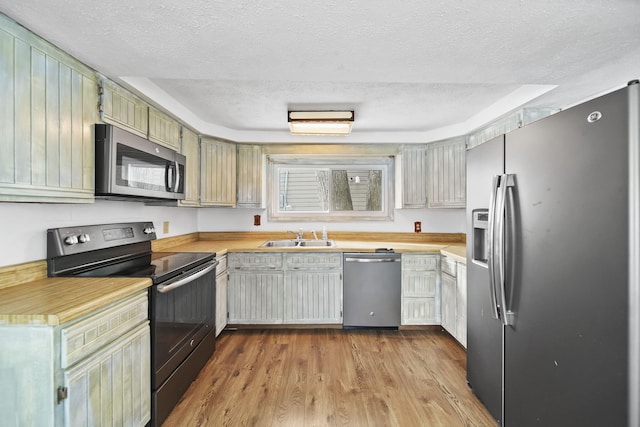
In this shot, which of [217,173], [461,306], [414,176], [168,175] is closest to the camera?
[168,175]

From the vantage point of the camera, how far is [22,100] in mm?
1287

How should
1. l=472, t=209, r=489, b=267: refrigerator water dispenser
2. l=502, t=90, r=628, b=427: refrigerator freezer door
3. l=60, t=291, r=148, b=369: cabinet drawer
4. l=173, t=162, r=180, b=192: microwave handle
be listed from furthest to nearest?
l=173, t=162, r=180, b=192: microwave handle, l=472, t=209, r=489, b=267: refrigerator water dispenser, l=60, t=291, r=148, b=369: cabinet drawer, l=502, t=90, r=628, b=427: refrigerator freezer door

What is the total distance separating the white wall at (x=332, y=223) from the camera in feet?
12.0

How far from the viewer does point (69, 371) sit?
1.12 metres

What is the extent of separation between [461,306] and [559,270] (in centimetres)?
152

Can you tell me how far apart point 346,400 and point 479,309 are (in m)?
1.04

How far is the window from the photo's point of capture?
3.76 metres

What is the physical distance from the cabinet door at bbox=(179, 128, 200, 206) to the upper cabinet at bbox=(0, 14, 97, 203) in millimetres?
1123

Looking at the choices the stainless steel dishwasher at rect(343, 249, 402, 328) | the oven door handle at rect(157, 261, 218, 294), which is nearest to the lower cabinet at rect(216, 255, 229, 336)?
the oven door handle at rect(157, 261, 218, 294)

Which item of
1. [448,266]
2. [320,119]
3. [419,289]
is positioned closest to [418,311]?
[419,289]

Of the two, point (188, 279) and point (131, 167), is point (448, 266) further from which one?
point (131, 167)

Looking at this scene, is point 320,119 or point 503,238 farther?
point 320,119

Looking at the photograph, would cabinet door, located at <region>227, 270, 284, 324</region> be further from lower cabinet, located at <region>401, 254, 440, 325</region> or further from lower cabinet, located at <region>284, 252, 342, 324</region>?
lower cabinet, located at <region>401, 254, 440, 325</region>

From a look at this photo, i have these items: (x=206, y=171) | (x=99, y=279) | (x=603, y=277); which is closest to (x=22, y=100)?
(x=99, y=279)
